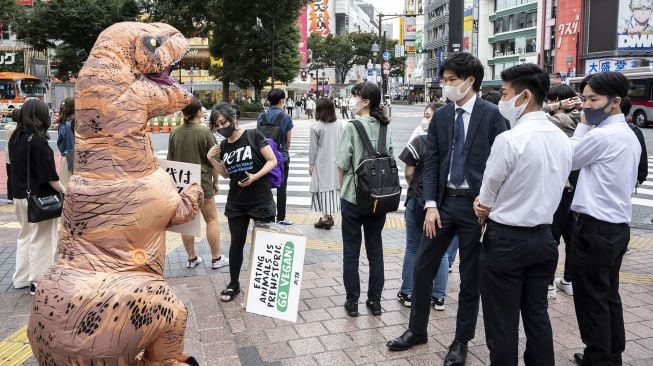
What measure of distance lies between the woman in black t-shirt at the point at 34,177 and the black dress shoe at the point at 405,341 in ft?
9.97

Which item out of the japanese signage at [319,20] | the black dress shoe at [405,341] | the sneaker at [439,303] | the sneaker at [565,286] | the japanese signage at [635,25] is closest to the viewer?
the black dress shoe at [405,341]

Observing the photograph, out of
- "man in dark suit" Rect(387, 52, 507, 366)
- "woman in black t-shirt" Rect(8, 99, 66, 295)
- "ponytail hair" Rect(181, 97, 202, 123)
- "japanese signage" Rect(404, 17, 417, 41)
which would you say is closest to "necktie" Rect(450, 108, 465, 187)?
"man in dark suit" Rect(387, 52, 507, 366)

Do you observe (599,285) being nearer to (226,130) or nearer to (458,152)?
(458,152)

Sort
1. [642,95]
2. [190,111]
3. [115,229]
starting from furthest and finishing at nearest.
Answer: [642,95] → [190,111] → [115,229]

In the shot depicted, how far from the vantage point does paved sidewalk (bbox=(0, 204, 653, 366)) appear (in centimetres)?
362

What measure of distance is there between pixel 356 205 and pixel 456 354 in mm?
1315

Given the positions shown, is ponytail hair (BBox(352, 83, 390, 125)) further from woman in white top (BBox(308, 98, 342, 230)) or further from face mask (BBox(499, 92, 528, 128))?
woman in white top (BBox(308, 98, 342, 230))

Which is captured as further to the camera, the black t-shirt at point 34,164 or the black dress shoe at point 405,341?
the black t-shirt at point 34,164

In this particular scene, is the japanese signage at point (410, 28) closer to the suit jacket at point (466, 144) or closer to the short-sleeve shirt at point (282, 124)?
the short-sleeve shirt at point (282, 124)

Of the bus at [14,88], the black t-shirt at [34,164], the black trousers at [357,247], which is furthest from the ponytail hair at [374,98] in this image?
the bus at [14,88]

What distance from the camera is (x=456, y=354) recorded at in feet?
11.5

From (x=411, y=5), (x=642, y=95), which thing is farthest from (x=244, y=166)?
(x=411, y=5)

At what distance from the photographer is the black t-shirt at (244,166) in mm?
4516

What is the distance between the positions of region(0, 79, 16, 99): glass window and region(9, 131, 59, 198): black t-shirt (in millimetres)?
29719
